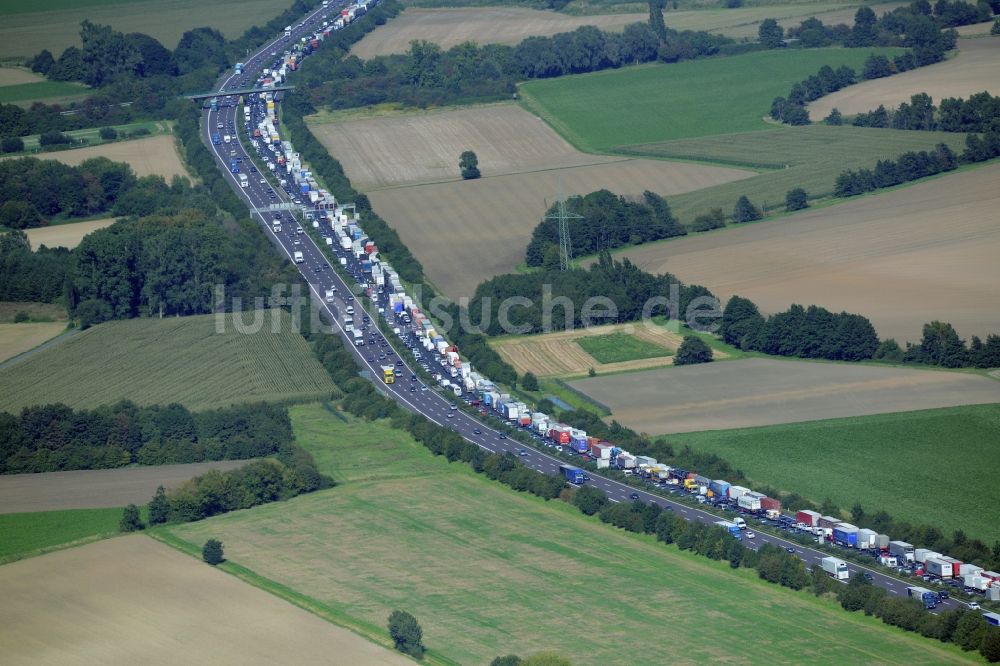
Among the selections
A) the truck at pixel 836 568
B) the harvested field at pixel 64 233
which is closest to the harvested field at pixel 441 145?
the harvested field at pixel 64 233

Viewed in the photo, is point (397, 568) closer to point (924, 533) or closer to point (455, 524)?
point (455, 524)

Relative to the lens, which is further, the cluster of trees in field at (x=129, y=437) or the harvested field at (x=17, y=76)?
the harvested field at (x=17, y=76)

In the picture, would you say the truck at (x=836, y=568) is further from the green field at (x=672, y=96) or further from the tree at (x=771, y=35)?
the tree at (x=771, y=35)

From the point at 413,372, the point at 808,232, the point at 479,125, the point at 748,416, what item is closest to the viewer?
the point at 748,416

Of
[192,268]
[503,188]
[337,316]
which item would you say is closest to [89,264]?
[192,268]

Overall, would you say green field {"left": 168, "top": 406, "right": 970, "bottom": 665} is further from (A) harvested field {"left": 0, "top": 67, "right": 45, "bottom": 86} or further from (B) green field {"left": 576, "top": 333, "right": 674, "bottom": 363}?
(A) harvested field {"left": 0, "top": 67, "right": 45, "bottom": 86}

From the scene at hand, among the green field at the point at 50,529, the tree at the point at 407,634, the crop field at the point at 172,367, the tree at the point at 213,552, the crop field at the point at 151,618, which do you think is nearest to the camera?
the crop field at the point at 151,618
